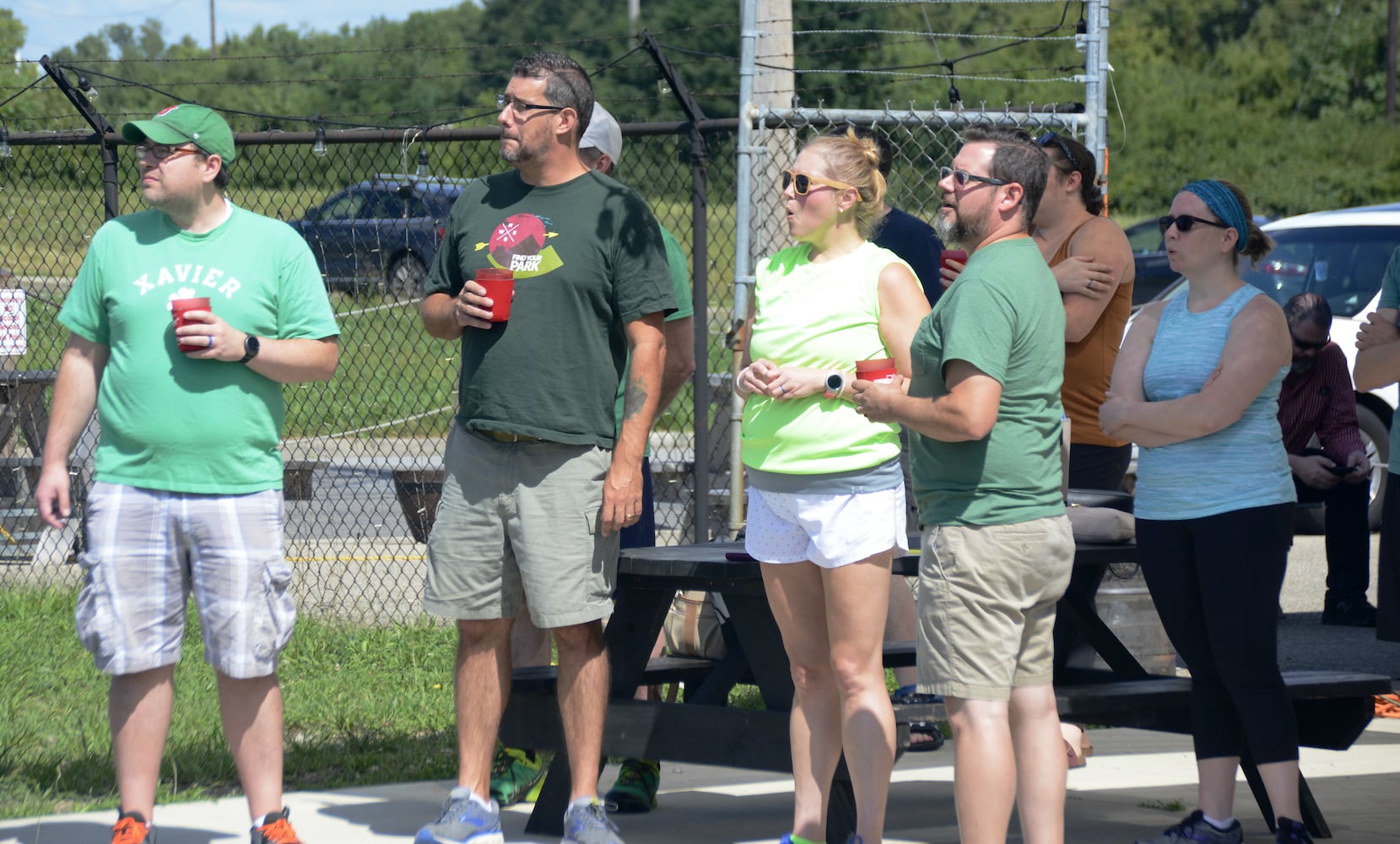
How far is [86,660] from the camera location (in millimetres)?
6449

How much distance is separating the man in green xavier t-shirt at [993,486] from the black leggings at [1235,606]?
2.06 ft

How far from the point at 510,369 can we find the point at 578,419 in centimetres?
23

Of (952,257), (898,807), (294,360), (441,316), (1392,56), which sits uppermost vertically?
(1392,56)

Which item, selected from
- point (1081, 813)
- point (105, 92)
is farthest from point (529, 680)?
point (105, 92)

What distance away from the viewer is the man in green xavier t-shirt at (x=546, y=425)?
4.21 meters

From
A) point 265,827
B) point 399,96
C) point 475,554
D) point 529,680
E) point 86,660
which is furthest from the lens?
point 399,96

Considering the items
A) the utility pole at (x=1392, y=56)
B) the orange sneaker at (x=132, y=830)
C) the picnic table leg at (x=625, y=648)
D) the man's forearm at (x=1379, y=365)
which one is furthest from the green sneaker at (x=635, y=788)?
the utility pole at (x=1392, y=56)

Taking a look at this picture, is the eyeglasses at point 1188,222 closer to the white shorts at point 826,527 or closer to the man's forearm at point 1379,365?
the man's forearm at point 1379,365

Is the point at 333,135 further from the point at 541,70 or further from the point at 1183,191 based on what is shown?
the point at 1183,191

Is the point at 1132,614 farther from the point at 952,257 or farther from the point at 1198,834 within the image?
the point at 952,257

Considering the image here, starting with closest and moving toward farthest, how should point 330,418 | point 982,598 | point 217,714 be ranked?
point 982,598 → point 217,714 → point 330,418

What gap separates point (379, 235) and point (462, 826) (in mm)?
6055

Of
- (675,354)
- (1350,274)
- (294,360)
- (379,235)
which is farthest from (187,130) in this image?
(1350,274)

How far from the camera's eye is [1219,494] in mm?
4094
